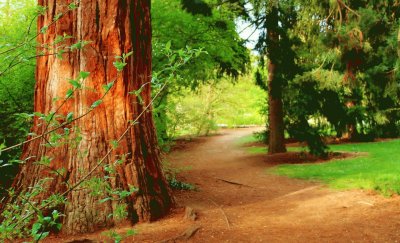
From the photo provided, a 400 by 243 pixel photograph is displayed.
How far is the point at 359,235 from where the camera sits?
179 inches

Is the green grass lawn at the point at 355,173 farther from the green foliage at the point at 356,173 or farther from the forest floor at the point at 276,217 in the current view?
the forest floor at the point at 276,217

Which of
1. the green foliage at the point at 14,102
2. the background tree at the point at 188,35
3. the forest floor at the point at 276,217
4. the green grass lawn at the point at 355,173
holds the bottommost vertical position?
the forest floor at the point at 276,217

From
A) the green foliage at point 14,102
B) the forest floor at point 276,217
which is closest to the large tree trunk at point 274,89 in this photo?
the forest floor at point 276,217

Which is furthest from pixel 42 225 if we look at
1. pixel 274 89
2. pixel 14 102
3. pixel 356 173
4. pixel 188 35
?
pixel 274 89

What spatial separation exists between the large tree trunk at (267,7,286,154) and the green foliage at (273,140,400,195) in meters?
3.48

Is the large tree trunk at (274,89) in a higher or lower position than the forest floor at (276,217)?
higher

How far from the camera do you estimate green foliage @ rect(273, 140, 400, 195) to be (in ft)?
24.5

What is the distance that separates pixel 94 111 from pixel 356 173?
7.80m

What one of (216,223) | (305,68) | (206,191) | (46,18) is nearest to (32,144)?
(46,18)

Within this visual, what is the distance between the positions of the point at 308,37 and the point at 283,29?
1.41 m

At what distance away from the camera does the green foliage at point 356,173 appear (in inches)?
294

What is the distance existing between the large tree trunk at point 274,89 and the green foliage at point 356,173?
11.4 feet

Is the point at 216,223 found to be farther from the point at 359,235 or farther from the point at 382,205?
the point at 382,205

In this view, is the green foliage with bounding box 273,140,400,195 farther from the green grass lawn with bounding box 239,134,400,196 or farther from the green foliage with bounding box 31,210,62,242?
the green foliage with bounding box 31,210,62,242
